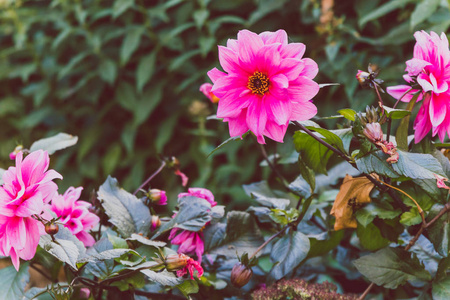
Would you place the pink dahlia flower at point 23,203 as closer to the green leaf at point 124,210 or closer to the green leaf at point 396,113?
the green leaf at point 124,210

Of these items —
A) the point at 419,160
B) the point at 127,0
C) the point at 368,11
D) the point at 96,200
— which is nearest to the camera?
the point at 419,160

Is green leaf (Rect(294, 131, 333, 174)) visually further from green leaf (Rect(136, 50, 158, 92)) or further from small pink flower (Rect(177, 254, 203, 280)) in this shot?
green leaf (Rect(136, 50, 158, 92))

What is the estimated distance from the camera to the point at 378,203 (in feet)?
1.69

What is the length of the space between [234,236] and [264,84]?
0.63 feet

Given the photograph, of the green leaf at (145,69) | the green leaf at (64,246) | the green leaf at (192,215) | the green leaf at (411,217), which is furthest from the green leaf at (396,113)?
the green leaf at (145,69)

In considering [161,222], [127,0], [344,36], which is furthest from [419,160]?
[127,0]

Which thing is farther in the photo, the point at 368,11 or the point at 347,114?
the point at 368,11

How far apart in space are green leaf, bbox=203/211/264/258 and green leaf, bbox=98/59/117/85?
1399 millimetres

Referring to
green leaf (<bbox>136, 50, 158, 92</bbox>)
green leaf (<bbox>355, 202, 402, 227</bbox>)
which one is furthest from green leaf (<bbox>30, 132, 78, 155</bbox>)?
green leaf (<bbox>136, 50, 158, 92</bbox>)

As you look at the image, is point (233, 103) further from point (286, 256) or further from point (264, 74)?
point (286, 256)

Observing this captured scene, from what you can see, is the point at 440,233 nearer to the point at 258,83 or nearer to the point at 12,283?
the point at 258,83

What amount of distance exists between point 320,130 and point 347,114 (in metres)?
0.03

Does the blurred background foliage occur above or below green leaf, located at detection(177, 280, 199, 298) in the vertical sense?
below

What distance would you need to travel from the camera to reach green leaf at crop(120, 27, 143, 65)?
70.1 inches
